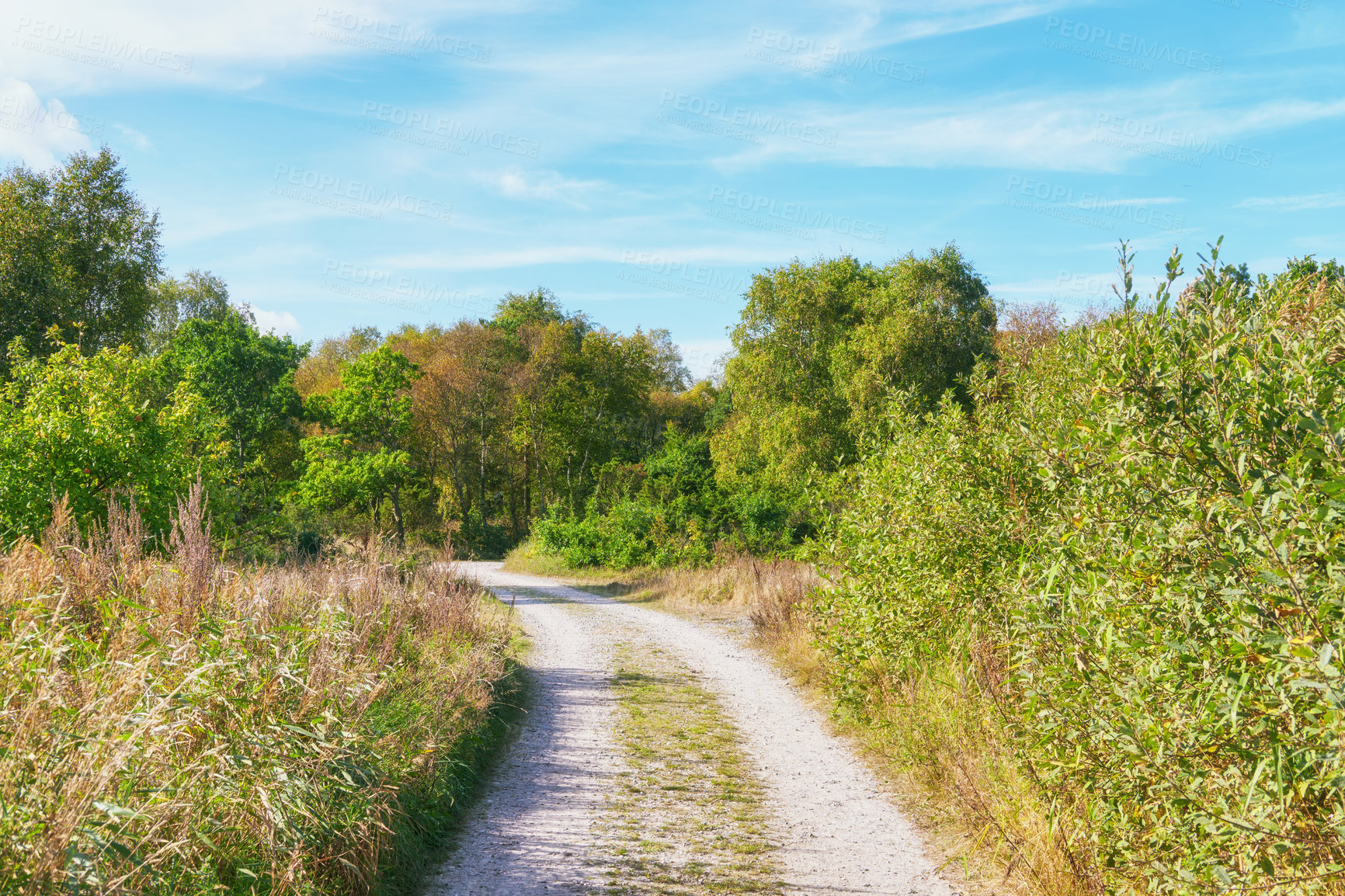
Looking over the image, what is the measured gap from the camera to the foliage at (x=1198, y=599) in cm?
239

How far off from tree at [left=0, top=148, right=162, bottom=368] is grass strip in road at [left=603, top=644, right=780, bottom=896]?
23.1 meters

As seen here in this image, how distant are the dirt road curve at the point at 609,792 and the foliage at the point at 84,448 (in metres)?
5.46

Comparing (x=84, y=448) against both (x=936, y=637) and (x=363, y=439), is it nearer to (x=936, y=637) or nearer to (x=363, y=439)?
(x=936, y=637)

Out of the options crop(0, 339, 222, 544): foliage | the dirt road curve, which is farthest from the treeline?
the dirt road curve

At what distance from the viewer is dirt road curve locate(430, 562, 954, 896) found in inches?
178

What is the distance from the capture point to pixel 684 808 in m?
5.60

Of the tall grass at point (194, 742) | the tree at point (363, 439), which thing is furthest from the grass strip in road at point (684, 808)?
the tree at point (363, 439)

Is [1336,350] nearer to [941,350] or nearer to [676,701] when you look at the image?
[676,701]

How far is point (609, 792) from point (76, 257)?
2746 cm

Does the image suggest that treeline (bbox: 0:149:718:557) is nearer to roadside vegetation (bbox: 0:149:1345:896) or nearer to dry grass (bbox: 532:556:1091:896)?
roadside vegetation (bbox: 0:149:1345:896)

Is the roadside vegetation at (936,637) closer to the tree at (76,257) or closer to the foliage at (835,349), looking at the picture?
the foliage at (835,349)

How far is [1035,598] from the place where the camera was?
3.43m

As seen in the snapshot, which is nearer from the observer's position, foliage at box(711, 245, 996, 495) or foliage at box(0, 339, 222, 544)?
foliage at box(0, 339, 222, 544)

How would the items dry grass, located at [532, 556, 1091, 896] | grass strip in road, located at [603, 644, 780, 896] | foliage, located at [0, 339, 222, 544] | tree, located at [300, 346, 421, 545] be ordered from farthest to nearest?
tree, located at [300, 346, 421, 545], foliage, located at [0, 339, 222, 544], grass strip in road, located at [603, 644, 780, 896], dry grass, located at [532, 556, 1091, 896]
